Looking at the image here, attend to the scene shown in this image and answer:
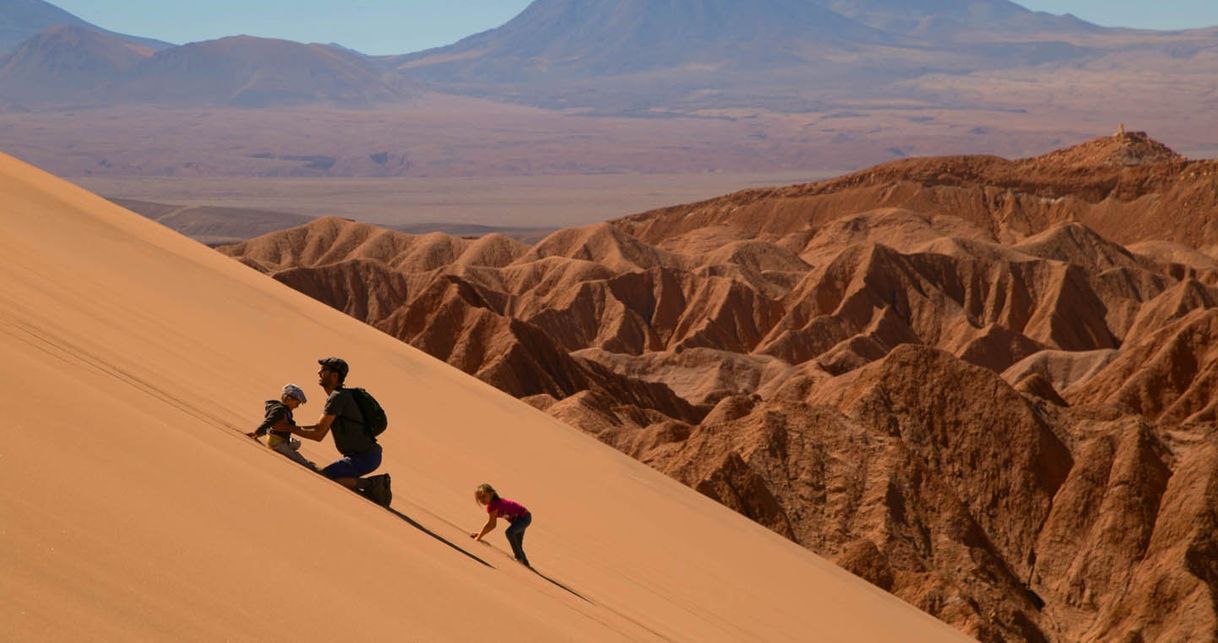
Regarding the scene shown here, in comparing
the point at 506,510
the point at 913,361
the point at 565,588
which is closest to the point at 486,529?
the point at 506,510

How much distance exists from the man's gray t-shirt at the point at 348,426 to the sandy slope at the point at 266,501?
549 millimetres

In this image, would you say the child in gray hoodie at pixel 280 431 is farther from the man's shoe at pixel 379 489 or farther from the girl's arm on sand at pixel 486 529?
the girl's arm on sand at pixel 486 529

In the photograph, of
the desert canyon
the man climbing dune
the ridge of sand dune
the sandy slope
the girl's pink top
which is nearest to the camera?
the sandy slope

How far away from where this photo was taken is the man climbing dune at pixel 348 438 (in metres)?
8.98

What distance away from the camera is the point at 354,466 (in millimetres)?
9125

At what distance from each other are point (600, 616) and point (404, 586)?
229 cm

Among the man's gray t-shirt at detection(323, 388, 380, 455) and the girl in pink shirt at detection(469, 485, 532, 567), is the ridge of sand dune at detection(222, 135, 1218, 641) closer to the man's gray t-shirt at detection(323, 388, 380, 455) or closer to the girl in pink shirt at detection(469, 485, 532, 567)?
the girl in pink shirt at detection(469, 485, 532, 567)

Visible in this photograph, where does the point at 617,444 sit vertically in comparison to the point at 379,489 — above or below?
below

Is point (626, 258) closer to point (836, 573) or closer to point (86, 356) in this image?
point (836, 573)

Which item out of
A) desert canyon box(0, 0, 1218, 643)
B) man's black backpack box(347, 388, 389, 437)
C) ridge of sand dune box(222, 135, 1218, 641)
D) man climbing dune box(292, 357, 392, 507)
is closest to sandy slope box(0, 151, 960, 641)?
desert canyon box(0, 0, 1218, 643)

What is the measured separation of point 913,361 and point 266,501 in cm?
2971

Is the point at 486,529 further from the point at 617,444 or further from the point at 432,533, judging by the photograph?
the point at 617,444

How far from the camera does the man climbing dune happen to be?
8.98m

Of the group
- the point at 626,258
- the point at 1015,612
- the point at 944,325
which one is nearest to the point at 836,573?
the point at 1015,612
